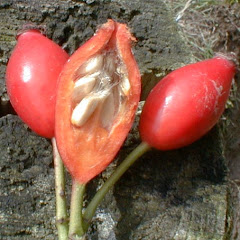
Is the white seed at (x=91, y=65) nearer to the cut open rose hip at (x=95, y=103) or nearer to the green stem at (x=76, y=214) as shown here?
the cut open rose hip at (x=95, y=103)

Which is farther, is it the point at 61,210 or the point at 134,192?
the point at 134,192

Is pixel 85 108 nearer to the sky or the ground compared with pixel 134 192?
nearer to the sky

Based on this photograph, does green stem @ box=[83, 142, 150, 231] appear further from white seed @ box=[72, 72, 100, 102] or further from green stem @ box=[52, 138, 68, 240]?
white seed @ box=[72, 72, 100, 102]

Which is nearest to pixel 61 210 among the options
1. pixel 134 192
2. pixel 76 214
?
pixel 76 214

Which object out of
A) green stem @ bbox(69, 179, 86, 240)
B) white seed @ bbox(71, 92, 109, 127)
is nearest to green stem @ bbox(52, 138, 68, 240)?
green stem @ bbox(69, 179, 86, 240)

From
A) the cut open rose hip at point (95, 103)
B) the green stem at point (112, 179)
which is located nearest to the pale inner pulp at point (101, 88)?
the cut open rose hip at point (95, 103)

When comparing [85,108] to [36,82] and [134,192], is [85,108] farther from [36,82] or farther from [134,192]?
[134,192]

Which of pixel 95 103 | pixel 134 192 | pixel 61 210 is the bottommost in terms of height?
pixel 134 192
